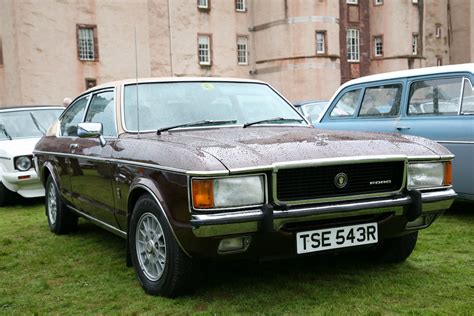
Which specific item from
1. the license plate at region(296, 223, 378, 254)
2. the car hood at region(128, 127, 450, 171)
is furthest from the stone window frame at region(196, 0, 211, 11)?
the license plate at region(296, 223, 378, 254)

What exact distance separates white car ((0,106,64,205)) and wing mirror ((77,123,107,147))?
4360mm

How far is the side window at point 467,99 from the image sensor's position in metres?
6.36

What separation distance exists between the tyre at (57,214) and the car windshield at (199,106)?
2.07m

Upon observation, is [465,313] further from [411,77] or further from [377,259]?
[411,77]

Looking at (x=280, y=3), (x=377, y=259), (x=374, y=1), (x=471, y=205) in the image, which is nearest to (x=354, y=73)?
(x=374, y=1)

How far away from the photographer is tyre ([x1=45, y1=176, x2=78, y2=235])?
6417mm

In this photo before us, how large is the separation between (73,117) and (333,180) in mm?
3663

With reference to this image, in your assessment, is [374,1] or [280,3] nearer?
[280,3]

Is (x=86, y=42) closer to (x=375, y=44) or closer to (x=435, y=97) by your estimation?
(x=375, y=44)

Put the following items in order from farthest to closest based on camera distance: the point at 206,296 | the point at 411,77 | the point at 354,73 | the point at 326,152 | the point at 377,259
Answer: the point at 354,73
the point at 411,77
the point at 377,259
the point at 206,296
the point at 326,152

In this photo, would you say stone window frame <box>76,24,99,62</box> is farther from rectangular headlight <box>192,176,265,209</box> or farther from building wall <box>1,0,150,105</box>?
rectangular headlight <box>192,176,265,209</box>

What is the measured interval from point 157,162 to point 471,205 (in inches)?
204

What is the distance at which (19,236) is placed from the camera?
669 centimetres

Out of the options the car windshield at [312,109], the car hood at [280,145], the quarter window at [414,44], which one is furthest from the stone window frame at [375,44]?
the car hood at [280,145]
